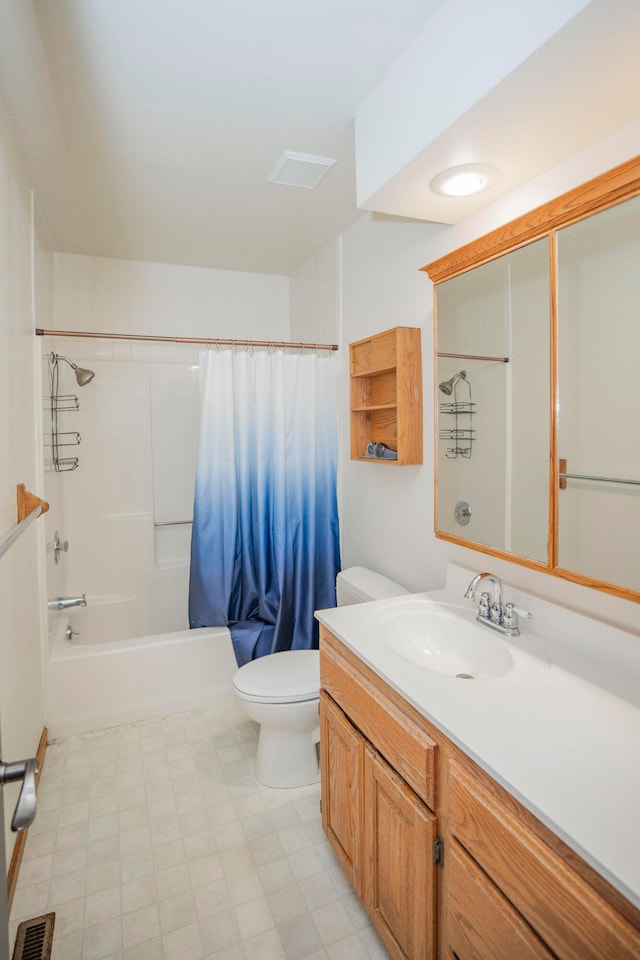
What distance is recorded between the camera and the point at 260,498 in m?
2.67

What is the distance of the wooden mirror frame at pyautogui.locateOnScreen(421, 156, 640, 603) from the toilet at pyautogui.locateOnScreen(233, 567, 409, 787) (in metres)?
0.86

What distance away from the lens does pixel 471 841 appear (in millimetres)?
1020

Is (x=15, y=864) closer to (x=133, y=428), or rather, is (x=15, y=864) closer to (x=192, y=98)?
(x=133, y=428)

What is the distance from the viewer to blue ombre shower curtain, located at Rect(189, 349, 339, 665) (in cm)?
264

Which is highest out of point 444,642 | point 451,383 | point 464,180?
point 464,180

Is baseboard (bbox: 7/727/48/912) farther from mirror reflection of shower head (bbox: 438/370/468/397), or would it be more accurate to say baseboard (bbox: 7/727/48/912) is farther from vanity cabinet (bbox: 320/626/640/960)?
mirror reflection of shower head (bbox: 438/370/468/397)

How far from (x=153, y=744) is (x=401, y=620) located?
1.46m

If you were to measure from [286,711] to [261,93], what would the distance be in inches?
83.2

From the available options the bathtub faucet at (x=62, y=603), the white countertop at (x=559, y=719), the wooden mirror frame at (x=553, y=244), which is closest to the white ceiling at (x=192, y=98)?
the wooden mirror frame at (x=553, y=244)

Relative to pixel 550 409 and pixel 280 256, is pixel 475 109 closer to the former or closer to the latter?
pixel 550 409

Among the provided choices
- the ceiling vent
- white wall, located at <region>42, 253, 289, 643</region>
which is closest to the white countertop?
the ceiling vent

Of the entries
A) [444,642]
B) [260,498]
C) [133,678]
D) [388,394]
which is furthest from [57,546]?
[444,642]

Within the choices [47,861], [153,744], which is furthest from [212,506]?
[47,861]

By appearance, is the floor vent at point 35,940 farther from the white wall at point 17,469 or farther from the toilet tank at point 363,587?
the toilet tank at point 363,587
